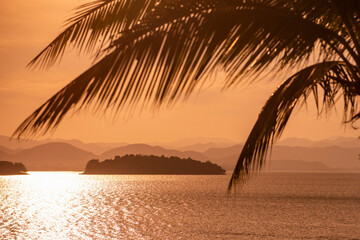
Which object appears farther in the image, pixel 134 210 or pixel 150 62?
pixel 134 210

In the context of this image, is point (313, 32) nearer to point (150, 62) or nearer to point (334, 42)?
point (334, 42)

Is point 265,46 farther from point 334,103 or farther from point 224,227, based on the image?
point 224,227

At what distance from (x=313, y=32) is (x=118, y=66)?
126 centimetres

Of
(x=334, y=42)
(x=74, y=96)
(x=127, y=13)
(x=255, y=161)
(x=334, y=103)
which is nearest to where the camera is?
(x=74, y=96)

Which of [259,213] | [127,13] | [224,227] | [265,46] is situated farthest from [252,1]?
[259,213]

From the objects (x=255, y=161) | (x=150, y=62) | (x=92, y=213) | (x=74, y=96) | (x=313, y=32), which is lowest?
(x=92, y=213)

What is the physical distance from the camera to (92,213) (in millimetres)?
104375

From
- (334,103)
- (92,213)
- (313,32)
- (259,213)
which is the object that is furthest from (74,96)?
(92,213)

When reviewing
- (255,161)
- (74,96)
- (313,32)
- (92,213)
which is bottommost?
(92,213)

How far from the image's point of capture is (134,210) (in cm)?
10719

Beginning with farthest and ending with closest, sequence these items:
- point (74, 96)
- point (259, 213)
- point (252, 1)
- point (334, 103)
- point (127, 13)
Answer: point (259, 213), point (334, 103), point (252, 1), point (127, 13), point (74, 96)

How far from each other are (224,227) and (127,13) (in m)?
74.5

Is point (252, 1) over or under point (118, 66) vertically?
over

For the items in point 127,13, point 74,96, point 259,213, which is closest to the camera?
point 74,96
